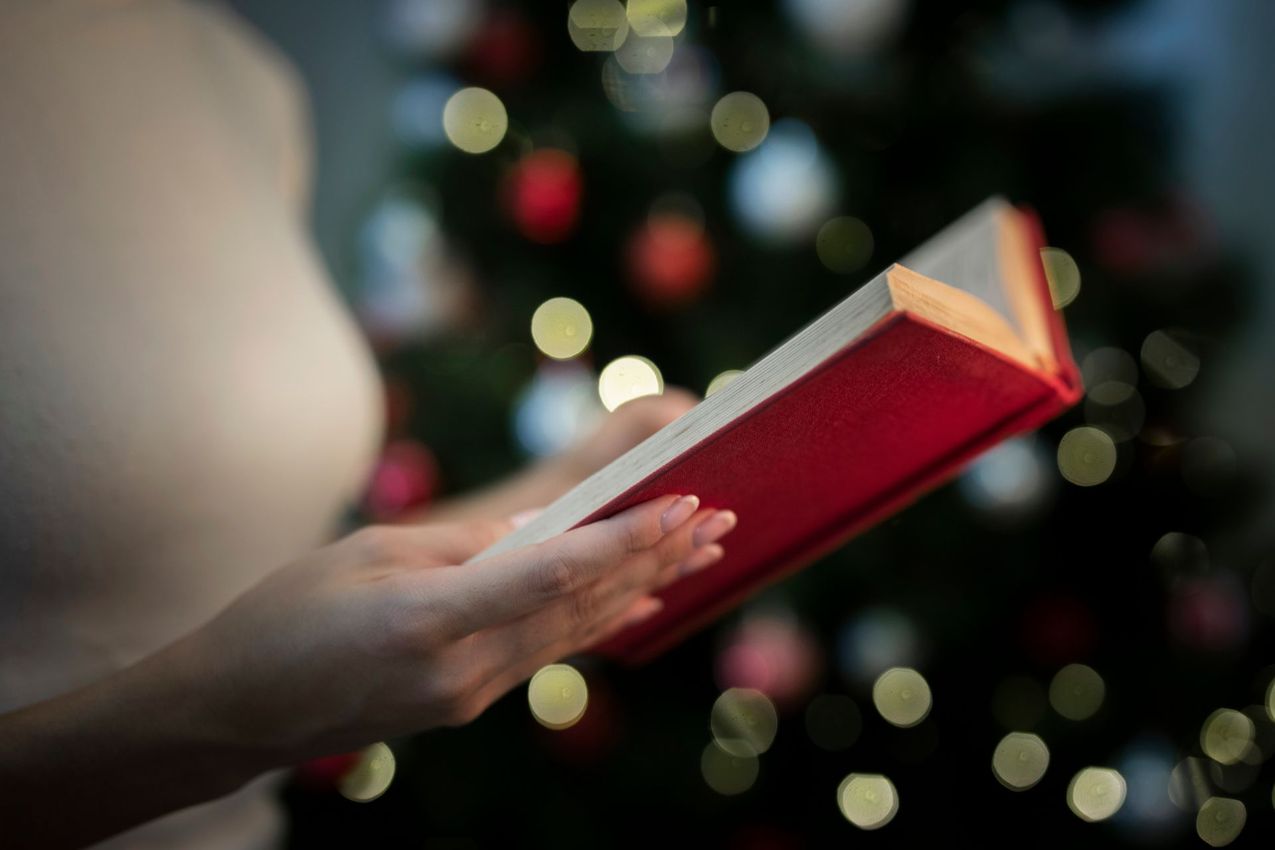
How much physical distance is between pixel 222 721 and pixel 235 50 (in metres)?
0.55

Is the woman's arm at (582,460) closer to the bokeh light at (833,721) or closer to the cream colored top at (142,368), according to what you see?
Result: the cream colored top at (142,368)

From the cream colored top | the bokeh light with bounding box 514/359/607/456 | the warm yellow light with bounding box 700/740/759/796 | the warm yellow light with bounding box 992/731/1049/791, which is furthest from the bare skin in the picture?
the warm yellow light with bounding box 992/731/1049/791

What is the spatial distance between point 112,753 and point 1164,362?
112 centimetres

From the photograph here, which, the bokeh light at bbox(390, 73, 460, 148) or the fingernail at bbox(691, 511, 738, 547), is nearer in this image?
the fingernail at bbox(691, 511, 738, 547)

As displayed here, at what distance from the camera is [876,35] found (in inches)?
39.8

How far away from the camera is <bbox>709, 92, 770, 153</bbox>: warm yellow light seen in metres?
0.99

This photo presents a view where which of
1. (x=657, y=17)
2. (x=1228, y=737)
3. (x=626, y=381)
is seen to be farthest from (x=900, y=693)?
(x=657, y=17)

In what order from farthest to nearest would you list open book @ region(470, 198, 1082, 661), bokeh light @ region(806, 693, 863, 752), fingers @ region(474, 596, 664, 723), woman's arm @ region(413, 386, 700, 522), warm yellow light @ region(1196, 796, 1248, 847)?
bokeh light @ region(806, 693, 863, 752)
warm yellow light @ region(1196, 796, 1248, 847)
woman's arm @ region(413, 386, 700, 522)
fingers @ region(474, 596, 664, 723)
open book @ region(470, 198, 1082, 661)

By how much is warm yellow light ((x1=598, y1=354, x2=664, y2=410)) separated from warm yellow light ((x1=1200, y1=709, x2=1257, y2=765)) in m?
0.71

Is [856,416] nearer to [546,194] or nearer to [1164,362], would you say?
[546,194]

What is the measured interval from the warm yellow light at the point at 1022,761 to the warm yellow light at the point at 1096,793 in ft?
0.13

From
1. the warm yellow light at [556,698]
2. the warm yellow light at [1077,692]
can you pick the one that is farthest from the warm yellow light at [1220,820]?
the warm yellow light at [556,698]

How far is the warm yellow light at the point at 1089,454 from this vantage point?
1.03 m

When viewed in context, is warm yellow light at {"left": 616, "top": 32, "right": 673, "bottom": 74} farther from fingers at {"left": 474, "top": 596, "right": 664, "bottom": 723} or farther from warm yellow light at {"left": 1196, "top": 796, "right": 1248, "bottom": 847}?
warm yellow light at {"left": 1196, "top": 796, "right": 1248, "bottom": 847}
